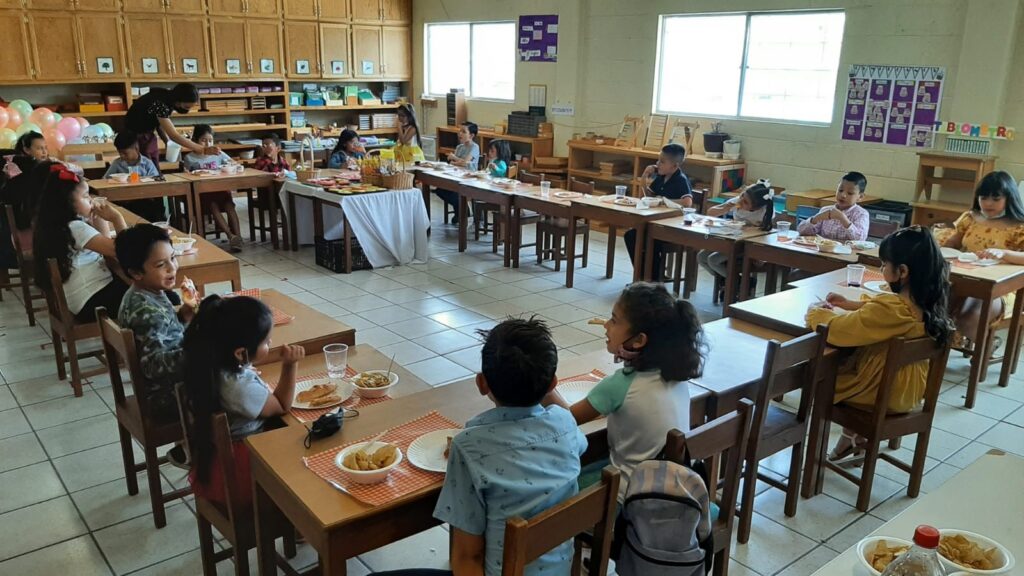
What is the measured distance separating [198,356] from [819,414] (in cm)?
231

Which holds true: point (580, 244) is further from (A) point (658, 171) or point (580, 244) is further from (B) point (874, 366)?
(B) point (874, 366)

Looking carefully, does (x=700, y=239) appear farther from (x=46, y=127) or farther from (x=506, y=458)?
(x=46, y=127)

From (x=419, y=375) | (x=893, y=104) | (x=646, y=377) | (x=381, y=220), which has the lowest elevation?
(x=419, y=375)

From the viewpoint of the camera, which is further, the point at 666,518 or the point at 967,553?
the point at 666,518

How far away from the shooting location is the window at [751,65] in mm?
6789

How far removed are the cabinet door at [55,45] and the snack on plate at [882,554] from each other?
9.43m

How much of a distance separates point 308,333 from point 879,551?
209cm

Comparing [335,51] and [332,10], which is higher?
[332,10]

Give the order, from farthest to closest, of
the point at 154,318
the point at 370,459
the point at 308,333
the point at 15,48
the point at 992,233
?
1. the point at 15,48
2. the point at 992,233
3. the point at 308,333
4. the point at 154,318
5. the point at 370,459

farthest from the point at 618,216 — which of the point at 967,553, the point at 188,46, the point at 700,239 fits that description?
the point at 188,46

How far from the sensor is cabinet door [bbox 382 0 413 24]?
428 inches

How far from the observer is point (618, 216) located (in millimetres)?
5770

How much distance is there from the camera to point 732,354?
2908mm

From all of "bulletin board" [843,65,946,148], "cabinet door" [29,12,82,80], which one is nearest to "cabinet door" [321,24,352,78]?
"cabinet door" [29,12,82,80]
